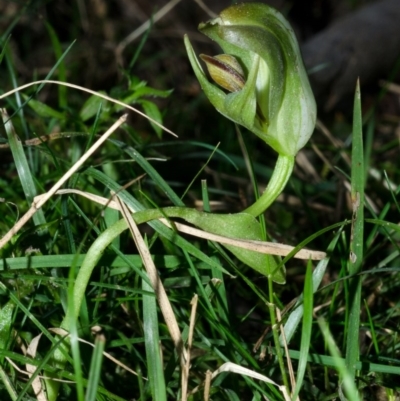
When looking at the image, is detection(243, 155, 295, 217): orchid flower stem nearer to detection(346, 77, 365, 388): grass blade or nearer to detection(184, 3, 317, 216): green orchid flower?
detection(184, 3, 317, 216): green orchid flower

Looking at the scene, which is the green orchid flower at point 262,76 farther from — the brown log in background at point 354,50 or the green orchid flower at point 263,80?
Result: the brown log in background at point 354,50

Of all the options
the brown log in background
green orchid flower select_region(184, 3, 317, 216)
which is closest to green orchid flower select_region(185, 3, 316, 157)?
green orchid flower select_region(184, 3, 317, 216)

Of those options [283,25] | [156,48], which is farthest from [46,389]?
[156,48]

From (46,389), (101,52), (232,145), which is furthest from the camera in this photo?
(101,52)

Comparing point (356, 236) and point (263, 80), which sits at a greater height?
point (263, 80)

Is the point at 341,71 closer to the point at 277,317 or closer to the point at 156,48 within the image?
the point at 156,48

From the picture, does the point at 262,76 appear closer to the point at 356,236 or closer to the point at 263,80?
the point at 263,80

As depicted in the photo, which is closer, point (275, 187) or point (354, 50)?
point (275, 187)

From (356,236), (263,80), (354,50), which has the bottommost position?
(354,50)

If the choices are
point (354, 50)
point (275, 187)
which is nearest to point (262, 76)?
point (275, 187)
